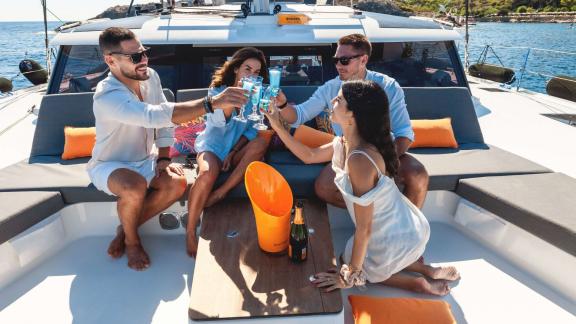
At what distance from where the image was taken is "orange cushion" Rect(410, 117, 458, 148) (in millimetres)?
3406

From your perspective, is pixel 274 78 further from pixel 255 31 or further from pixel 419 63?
pixel 419 63

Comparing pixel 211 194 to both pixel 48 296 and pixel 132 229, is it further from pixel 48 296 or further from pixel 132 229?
pixel 48 296

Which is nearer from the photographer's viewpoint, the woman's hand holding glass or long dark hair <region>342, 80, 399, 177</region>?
long dark hair <region>342, 80, 399, 177</region>

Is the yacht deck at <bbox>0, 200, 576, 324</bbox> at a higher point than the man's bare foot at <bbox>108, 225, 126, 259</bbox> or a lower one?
lower

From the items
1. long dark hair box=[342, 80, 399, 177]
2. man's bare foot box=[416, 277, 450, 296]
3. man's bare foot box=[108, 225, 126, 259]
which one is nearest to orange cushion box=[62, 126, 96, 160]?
man's bare foot box=[108, 225, 126, 259]

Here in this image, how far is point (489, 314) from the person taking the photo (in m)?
2.20

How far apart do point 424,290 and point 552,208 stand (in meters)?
0.96

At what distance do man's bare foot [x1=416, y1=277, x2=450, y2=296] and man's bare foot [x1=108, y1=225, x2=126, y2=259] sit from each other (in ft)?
6.36

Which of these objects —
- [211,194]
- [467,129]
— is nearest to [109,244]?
[211,194]

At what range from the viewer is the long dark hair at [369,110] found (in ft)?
5.90

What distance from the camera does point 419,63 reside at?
4062 mm

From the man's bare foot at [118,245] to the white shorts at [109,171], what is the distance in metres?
0.36

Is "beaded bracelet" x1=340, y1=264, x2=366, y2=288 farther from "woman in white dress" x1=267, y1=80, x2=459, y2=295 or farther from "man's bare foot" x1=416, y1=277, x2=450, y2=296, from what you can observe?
"man's bare foot" x1=416, y1=277, x2=450, y2=296

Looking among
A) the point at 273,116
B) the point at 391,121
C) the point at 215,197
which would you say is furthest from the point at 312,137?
the point at 215,197
